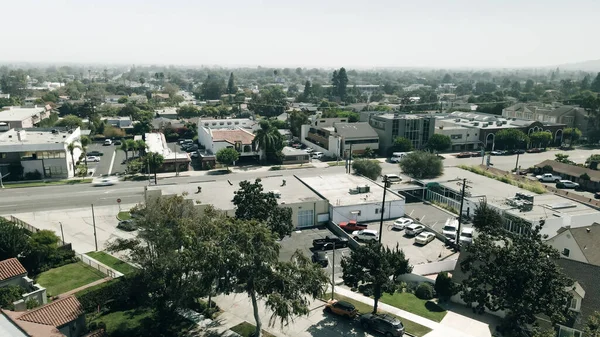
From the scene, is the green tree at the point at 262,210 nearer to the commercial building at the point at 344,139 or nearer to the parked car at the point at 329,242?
the parked car at the point at 329,242

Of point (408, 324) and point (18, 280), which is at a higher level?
point (18, 280)

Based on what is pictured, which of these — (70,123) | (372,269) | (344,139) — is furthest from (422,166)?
(70,123)

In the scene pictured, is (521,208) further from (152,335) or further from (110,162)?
(110,162)

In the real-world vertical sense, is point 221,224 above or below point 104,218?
above

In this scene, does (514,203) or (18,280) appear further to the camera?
(514,203)

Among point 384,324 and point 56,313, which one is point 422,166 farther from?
point 56,313

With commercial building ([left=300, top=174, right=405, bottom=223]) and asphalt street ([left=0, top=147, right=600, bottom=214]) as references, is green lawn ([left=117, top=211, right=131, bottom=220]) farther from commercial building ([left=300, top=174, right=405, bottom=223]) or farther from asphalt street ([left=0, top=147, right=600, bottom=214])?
commercial building ([left=300, top=174, right=405, bottom=223])

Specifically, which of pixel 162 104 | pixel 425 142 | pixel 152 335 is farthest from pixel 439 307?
pixel 162 104

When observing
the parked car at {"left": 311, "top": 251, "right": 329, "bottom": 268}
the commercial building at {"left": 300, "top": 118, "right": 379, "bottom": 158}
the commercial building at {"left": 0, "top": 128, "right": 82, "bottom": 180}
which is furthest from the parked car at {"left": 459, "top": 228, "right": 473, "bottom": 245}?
the commercial building at {"left": 0, "top": 128, "right": 82, "bottom": 180}
